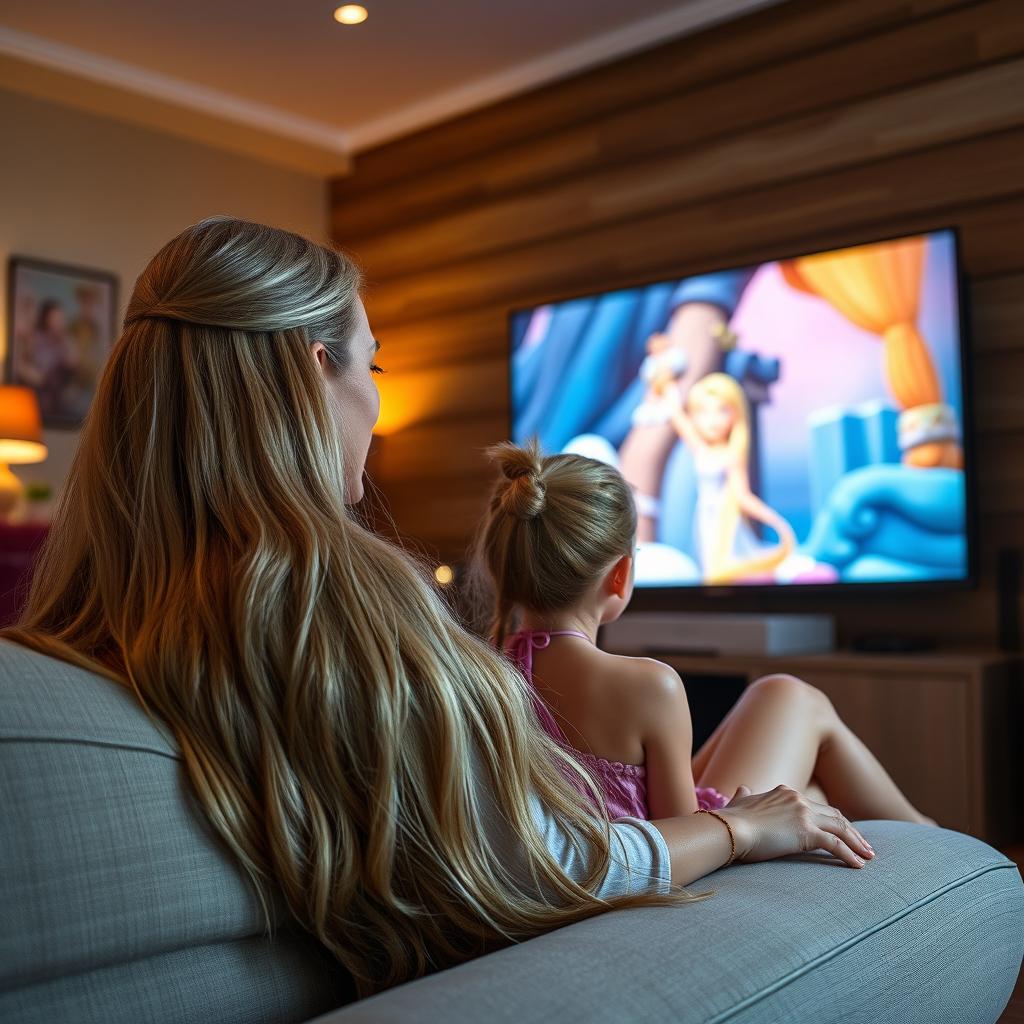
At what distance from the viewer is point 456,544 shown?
488 cm

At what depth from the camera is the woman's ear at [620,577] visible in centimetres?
172

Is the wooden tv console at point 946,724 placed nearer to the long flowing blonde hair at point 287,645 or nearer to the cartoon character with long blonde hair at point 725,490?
the cartoon character with long blonde hair at point 725,490

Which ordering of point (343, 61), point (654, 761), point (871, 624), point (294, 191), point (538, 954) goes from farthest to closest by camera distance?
point (294, 191), point (343, 61), point (871, 624), point (654, 761), point (538, 954)

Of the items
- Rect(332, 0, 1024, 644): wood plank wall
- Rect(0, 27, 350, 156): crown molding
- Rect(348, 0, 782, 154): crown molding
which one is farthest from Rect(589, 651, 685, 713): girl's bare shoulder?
Rect(0, 27, 350, 156): crown molding

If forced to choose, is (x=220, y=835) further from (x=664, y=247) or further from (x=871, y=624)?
(x=664, y=247)

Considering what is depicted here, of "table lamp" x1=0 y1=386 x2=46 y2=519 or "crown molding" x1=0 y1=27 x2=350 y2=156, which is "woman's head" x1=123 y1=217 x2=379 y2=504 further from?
"crown molding" x1=0 y1=27 x2=350 y2=156

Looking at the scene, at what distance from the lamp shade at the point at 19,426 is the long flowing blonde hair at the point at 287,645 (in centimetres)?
368

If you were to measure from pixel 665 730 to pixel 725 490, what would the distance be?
235 centimetres

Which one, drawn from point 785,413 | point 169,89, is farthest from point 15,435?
point 785,413

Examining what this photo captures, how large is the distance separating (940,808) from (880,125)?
2081 millimetres

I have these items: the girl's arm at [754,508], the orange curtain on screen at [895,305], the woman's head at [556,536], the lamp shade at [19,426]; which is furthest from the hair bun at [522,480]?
the lamp shade at [19,426]

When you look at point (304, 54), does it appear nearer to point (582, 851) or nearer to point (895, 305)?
point (895, 305)

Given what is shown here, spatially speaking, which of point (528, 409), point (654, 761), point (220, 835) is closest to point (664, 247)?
point (528, 409)

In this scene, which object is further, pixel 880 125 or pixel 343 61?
pixel 343 61
